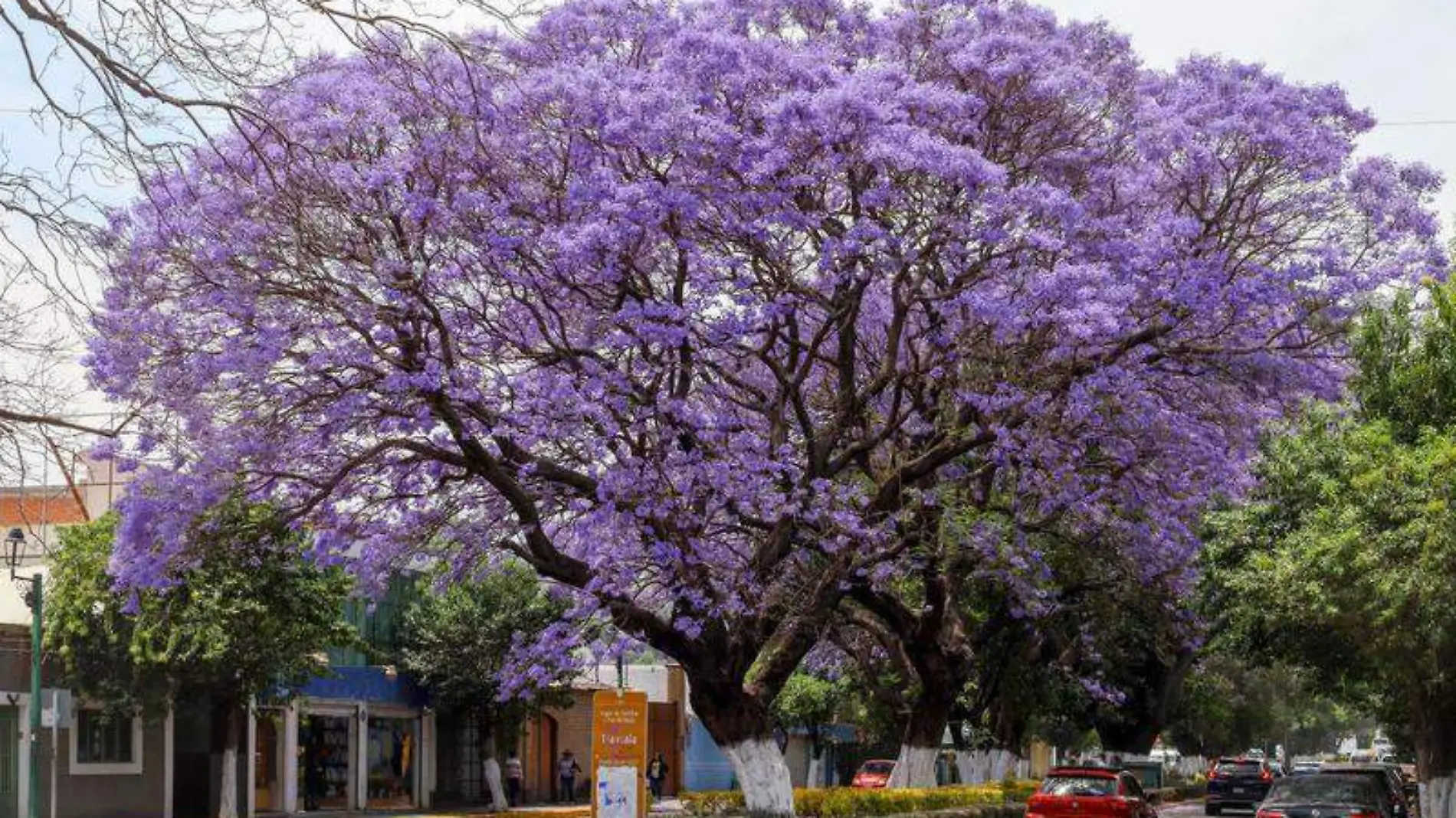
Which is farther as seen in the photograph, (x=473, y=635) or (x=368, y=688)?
(x=473, y=635)

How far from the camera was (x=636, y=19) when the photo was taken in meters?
23.6

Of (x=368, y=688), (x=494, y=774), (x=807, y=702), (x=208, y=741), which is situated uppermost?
(x=368, y=688)

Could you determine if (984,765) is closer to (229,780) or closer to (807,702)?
(229,780)

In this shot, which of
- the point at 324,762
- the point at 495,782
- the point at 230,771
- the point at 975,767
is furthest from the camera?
the point at 495,782

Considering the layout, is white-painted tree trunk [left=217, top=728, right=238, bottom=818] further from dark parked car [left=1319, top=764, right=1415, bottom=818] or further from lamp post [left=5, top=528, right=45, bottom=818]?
dark parked car [left=1319, top=764, right=1415, bottom=818]

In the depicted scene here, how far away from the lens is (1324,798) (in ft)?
86.7

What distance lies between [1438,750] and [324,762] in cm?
2610

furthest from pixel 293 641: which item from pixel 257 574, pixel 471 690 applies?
pixel 471 690

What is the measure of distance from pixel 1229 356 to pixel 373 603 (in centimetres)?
1191

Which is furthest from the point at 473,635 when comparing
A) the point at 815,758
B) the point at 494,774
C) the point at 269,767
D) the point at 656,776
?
the point at 815,758

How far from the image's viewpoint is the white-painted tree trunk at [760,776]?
84.1 ft

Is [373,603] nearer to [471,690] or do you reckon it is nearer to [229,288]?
[229,288]

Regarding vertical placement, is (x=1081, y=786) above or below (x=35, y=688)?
below

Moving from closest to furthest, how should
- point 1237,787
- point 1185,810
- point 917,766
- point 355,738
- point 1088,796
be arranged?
point 1088,796
point 917,766
point 355,738
point 1237,787
point 1185,810
